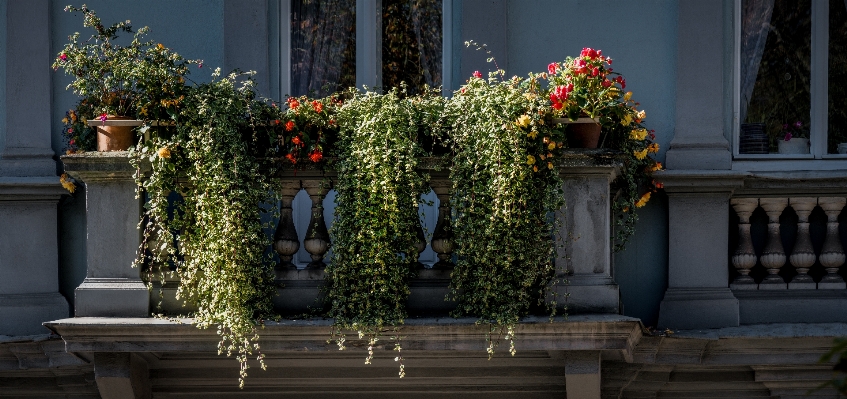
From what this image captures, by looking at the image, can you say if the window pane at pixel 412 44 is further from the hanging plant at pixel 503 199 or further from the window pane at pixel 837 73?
the window pane at pixel 837 73

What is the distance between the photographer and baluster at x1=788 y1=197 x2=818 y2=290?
22.4 ft

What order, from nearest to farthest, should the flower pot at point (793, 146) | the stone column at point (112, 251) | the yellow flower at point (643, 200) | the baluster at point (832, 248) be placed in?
the stone column at point (112, 251)
the yellow flower at point (643, 200)
the baluster at point (832, 248)
the flower pot at point (793, 146)

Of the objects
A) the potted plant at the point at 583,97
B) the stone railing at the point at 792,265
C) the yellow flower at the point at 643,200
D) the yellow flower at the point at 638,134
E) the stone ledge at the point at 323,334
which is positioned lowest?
the stone ledge at the point at 323,334

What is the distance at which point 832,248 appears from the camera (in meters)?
6.81

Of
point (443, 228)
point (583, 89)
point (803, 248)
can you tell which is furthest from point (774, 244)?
point (443, 228)

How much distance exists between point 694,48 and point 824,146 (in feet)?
3.60

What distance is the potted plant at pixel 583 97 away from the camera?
19.8 ft

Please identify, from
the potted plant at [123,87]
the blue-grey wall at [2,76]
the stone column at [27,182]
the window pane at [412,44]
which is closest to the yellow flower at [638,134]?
the window pane at [412,44]

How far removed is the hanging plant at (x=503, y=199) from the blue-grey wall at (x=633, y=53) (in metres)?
1.10

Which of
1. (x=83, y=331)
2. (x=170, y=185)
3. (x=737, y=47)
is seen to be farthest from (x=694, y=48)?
(x=83, y=331)

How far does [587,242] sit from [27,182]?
3624mm

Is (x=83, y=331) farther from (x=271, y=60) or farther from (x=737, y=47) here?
(x=737, y=47)

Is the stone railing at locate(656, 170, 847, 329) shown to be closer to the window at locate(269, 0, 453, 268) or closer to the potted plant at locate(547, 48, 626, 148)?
the potted plant at locate(547, 48, 626, 148)

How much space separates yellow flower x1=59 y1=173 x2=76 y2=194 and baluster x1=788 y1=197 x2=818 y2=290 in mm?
4606
